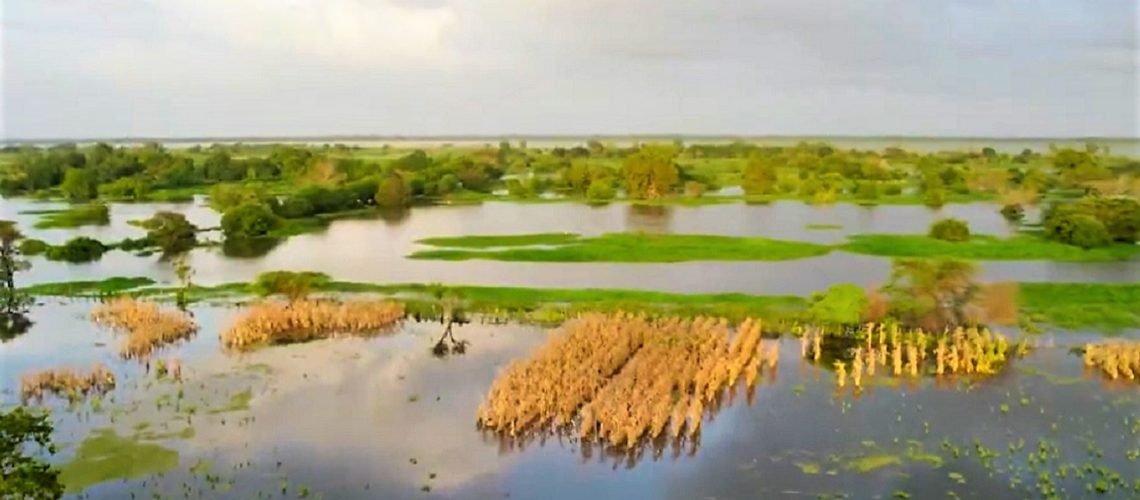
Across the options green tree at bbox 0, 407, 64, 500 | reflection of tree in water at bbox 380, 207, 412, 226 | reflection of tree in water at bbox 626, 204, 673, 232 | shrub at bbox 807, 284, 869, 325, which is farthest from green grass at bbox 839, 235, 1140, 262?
green tree at bbox 0, 407, 64, 500

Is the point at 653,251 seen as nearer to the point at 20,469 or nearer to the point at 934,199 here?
the point at 934,199

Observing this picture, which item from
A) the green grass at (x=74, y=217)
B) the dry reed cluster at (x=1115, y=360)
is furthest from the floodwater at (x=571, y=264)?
the dry reed cluster at (x=1115, y=360)

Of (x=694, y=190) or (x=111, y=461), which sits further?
(x=694, y=190)

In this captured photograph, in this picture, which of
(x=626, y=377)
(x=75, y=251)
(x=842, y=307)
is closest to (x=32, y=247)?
(x=75, y=251)

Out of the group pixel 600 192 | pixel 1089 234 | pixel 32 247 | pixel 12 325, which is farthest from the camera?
pixel 600 192

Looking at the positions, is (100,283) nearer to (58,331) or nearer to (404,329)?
(58,331)

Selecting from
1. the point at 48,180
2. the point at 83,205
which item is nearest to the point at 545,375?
the point at 83,205

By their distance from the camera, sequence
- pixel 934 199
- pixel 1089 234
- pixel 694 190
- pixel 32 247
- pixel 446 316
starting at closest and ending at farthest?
pixel 446 316 → pixel 32 247 → pixel 1089 234 → pixel 934 199 → pixel 694 190

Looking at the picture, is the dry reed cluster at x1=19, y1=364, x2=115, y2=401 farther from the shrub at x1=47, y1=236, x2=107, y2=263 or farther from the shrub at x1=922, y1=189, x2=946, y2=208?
the shrub at x1=922, y1=189, x2=946, y2=208
